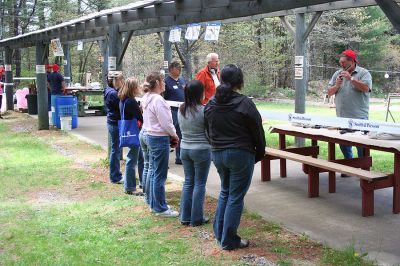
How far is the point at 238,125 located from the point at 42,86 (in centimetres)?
1107

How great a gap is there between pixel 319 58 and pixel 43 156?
97.9ft

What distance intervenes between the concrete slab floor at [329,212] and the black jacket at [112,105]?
1.52 metres

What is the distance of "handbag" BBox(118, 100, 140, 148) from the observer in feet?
22.2

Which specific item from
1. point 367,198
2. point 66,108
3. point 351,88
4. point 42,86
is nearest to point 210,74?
point 351,88

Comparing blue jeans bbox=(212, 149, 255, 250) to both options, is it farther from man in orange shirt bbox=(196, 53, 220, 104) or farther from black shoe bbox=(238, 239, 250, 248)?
man in orange shirt bbox=(196, 53, 220, 104)

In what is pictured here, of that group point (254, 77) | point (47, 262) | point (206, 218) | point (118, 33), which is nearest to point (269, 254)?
point (206, 218)

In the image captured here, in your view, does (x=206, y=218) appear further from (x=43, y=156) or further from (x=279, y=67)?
(x=279, y=67)

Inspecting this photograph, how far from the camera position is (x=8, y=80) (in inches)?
802

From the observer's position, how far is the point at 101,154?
10.6 m

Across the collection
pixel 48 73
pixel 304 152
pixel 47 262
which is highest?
pixel 48 73

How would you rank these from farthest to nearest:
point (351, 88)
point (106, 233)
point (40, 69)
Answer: point (40, 69) → point (351, 88) → point (106, 233)

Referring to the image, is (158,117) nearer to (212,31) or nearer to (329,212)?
(329,212)

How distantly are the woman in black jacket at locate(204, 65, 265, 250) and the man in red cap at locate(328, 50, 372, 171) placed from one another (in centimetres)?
313

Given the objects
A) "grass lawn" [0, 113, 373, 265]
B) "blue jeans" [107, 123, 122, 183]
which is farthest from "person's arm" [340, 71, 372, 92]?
"blue jeans" [107, 123, 122, 183]
